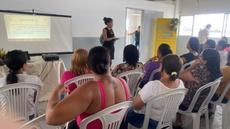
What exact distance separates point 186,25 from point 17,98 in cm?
744

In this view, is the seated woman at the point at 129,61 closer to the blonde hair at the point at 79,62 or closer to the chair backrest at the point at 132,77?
the chair backrest at the point at 132,77

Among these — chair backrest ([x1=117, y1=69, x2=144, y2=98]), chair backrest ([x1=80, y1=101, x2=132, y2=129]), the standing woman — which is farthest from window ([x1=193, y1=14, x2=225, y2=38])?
chair backrest ([x1=80, y1=101, x2=132, y2=129])

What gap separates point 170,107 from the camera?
1.57m

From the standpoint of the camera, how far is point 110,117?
1.18 m

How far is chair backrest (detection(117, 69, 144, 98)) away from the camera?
2.11 meters

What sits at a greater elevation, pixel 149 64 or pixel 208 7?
pixel 208 7

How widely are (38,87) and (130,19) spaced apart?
7.95 m

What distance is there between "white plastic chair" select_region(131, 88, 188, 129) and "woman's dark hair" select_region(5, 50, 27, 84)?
1311mm

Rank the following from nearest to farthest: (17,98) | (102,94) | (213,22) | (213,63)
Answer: (102,94)
(17,98)
(213,63)
(213,22)

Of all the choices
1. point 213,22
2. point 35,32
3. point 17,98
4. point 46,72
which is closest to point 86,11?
point 35,32

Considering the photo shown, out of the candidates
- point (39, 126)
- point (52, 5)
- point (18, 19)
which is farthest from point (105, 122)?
point (52, 5)

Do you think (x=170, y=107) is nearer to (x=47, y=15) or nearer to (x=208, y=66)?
(x=208, y=66)

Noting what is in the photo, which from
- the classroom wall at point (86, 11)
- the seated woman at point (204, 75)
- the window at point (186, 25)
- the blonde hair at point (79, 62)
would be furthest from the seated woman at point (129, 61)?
the window at point (186, 25)

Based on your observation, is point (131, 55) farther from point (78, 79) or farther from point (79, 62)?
point (78, 79)
